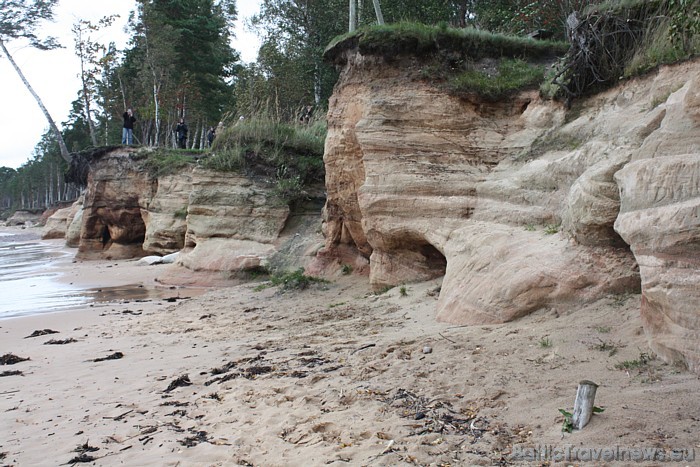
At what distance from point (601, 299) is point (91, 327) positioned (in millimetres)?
7046

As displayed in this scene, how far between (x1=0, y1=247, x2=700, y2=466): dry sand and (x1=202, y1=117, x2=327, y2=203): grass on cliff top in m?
7.65

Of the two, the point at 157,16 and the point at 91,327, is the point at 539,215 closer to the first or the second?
the point at 91,327

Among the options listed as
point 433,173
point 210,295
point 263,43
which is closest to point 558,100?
point 433,173

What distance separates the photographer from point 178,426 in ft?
12.5

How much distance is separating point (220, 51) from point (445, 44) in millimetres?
28241

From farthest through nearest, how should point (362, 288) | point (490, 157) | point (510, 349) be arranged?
point (362, 288)
point (490, 157)
point (510, 349)

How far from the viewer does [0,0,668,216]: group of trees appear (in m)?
15.9

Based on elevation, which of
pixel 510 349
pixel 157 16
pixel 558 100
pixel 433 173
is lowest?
pixel 510 349

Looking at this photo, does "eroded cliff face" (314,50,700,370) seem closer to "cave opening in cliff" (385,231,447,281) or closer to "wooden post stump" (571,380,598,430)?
"cave opening in cliff" (385,231,447,281)

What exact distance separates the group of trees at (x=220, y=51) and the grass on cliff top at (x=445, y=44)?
1.65 meters

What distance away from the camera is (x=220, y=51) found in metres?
33.3

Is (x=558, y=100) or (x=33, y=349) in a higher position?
(x=558, y=100)

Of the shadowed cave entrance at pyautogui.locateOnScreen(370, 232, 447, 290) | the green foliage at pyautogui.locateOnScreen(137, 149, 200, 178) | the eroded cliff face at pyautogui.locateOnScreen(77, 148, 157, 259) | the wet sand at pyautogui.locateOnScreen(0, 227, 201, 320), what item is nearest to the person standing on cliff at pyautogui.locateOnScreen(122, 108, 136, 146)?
the eroded cliff face at pyautogui.locateOnScreen(77, 148, 157, 259)

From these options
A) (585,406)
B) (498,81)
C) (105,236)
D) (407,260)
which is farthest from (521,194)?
(105,236)
